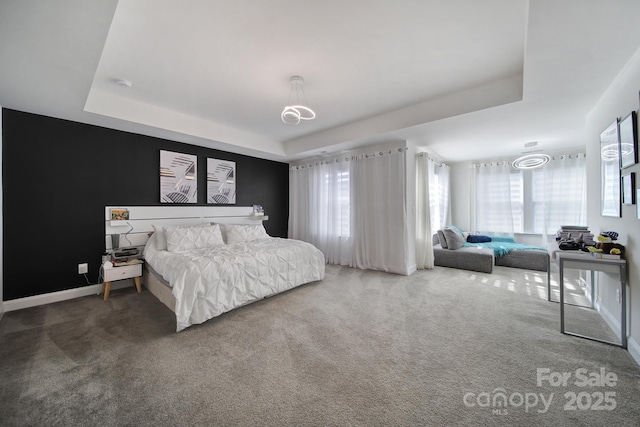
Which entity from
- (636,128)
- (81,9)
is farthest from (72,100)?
(636,128)

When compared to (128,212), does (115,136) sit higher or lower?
higher

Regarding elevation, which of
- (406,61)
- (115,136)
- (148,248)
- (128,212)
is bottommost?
(148,248)

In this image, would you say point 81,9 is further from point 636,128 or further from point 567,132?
point 567,132

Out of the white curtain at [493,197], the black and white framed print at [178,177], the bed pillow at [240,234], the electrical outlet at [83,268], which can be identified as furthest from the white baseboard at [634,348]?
the electrical outlet at [83,268]

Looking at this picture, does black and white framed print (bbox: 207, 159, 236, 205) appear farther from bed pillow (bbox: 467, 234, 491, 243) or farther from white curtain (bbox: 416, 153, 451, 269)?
bed pillow (bbox: 467, 234, 491, 243)

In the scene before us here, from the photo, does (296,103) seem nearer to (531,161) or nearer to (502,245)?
(531,161)

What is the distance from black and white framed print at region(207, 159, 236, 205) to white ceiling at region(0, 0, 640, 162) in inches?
29.7

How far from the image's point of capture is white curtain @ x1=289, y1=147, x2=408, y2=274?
14.7 feet

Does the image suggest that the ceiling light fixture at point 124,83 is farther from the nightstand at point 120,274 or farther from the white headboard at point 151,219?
the nightstand at point 120,274

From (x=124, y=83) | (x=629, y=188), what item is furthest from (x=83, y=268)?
(x=629, y=188)

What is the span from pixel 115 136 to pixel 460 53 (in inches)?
185

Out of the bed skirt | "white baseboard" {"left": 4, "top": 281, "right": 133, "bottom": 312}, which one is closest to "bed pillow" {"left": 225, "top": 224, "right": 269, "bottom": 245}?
the bed skirt

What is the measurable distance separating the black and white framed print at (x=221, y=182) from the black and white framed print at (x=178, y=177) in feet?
0.83

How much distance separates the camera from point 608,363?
1893 mm
